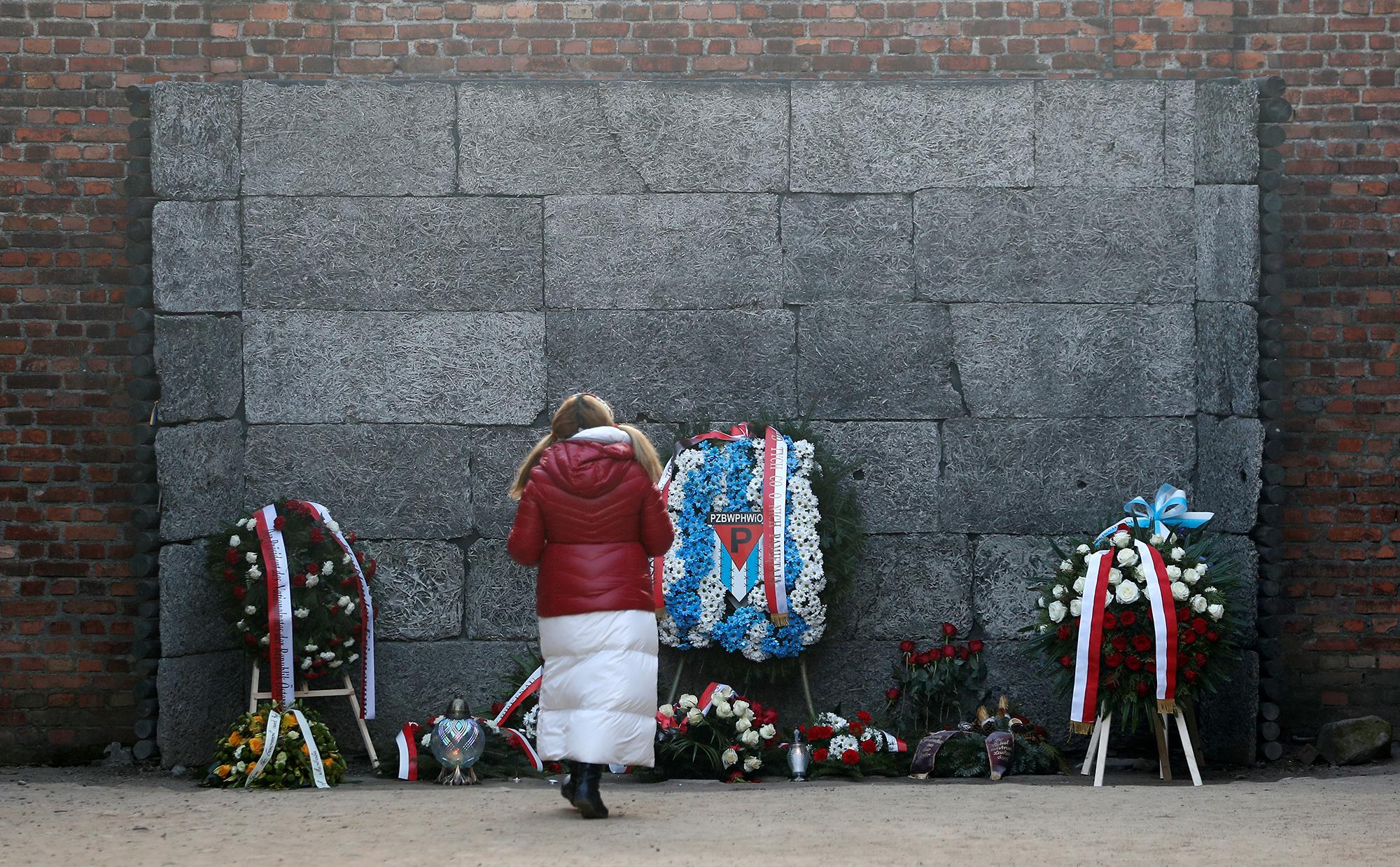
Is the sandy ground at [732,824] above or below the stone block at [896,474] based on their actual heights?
below

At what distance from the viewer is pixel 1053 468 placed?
7117 mm

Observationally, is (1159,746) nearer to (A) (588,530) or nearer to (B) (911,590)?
(B) (911,590)

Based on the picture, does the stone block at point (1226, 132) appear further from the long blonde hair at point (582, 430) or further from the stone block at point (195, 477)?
the stone block at point (195, 477)

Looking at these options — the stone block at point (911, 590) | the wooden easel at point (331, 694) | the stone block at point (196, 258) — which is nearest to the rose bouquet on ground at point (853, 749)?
the stone block at point (911, 590)

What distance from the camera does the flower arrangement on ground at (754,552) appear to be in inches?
263

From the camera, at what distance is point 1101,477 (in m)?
7.11

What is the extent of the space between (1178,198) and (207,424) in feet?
15.7

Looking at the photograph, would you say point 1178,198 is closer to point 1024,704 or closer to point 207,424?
point 1024,704

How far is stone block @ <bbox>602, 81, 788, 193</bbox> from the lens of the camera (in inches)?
282

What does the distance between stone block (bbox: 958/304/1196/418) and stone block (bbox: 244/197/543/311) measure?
215cm

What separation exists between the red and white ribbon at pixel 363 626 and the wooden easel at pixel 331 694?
5cm

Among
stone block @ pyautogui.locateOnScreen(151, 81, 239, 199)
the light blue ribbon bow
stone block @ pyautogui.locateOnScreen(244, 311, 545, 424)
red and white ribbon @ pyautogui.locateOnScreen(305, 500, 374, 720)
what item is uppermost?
stone block @ pyautogui.locateOnScreen(151, 81, 239, 199)

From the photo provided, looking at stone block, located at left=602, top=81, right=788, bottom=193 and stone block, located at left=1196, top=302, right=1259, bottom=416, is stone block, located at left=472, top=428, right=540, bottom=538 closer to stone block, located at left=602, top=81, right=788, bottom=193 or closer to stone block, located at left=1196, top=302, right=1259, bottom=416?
stone block, located at left=602, top=81, right=788, bottom=193

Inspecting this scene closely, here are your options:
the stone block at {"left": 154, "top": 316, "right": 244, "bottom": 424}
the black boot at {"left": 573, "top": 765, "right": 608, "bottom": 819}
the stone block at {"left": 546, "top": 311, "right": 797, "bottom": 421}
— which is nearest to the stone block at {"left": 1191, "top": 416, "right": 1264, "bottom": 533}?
the stone block at {"left": 546, "top": 311, "right": 797, "bottom": 421}
